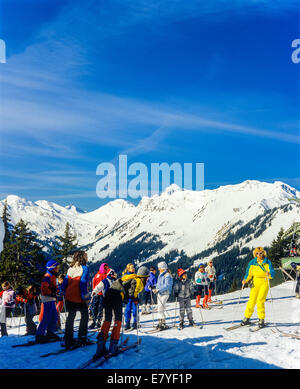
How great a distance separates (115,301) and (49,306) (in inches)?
114

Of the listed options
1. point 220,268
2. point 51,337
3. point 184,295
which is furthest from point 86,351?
point 220,268

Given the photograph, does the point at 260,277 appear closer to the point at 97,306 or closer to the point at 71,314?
the point at 71,314

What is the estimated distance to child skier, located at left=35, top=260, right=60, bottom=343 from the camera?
9.89 m

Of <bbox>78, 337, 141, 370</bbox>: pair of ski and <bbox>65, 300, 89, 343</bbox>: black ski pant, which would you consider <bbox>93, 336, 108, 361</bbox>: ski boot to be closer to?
<bbox>78, 337, 141, 370</bbox>: pair of ski

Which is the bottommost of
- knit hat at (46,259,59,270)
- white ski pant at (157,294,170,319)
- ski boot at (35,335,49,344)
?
ski boot at (35,335,49,344)

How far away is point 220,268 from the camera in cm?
19350

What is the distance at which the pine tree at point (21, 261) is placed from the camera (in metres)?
31.5

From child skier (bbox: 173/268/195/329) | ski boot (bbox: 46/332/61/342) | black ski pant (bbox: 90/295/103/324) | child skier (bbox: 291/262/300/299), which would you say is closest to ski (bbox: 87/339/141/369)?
ski boot (bbox: 46/332/61/342)

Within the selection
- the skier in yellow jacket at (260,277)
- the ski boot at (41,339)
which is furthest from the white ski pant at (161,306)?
the ski boot at (41,339)

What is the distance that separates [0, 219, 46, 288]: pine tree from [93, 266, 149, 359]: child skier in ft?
79.1

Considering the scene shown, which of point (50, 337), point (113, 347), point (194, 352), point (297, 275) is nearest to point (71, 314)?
point (113, 347)

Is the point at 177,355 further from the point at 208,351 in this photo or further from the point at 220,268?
the point at 220,268

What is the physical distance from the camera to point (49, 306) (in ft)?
32.8
